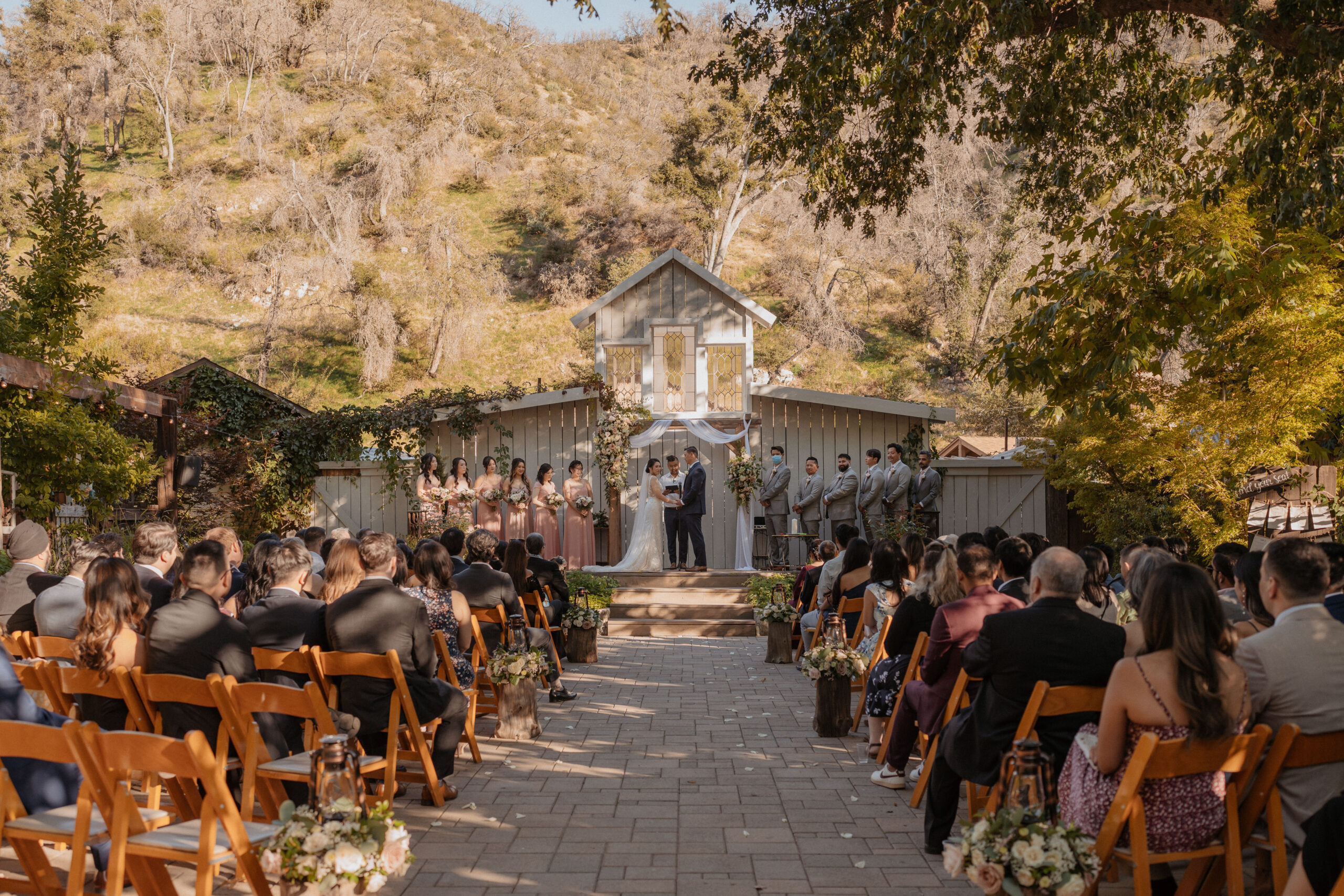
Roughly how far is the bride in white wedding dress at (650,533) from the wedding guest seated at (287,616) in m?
9.84

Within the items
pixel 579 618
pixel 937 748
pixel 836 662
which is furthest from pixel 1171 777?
pixel 579 618

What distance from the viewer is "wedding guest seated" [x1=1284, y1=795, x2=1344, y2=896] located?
214 centimetres

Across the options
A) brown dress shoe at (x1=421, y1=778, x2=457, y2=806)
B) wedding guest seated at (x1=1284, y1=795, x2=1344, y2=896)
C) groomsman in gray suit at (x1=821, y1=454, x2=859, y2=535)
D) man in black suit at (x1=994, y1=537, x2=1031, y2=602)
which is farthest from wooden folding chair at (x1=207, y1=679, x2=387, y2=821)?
groomsman in gray suit at (x1=821, y1=454, x2=859, y2=535)

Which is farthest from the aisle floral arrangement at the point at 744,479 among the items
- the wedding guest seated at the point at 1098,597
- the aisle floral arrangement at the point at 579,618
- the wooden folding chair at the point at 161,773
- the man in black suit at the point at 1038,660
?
the wooden folding chair at the point at 161,773

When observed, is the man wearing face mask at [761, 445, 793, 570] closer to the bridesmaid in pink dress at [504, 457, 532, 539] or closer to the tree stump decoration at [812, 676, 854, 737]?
the bridesmaid in pink dress at [504, 457, 532, 539]

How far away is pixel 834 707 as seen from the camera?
23.7ft

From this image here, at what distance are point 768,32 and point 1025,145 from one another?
3019 mm

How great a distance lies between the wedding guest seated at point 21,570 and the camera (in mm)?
6215

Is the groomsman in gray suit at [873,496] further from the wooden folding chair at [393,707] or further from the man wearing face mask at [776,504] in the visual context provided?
the wooden folding chair at [393,707]

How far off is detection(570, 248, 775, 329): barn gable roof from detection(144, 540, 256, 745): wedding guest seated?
42.5ft

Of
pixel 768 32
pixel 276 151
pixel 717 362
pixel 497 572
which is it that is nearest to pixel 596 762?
pixel 497 572

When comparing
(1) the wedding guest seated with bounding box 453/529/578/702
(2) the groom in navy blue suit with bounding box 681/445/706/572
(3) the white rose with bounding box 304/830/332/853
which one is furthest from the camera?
(2) the groom in navy blue suit with bounding box 681/445/706/572

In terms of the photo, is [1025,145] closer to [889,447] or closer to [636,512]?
[889,447]

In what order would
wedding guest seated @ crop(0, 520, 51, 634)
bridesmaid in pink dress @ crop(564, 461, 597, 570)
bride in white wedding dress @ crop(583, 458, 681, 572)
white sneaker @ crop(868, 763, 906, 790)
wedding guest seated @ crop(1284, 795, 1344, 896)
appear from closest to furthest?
wedding guest seated @ crop(1284, 795, 1344, 896) < white sneaker @ crop(868, 763, 906, 790) < wedding guest seated @ crop(0, 520, 51, 634) < bride in white wedding dress @ crop(583, 458, 681, 572) < bridesmaid in pink dress @ crop(564, 461, 597, 570)
